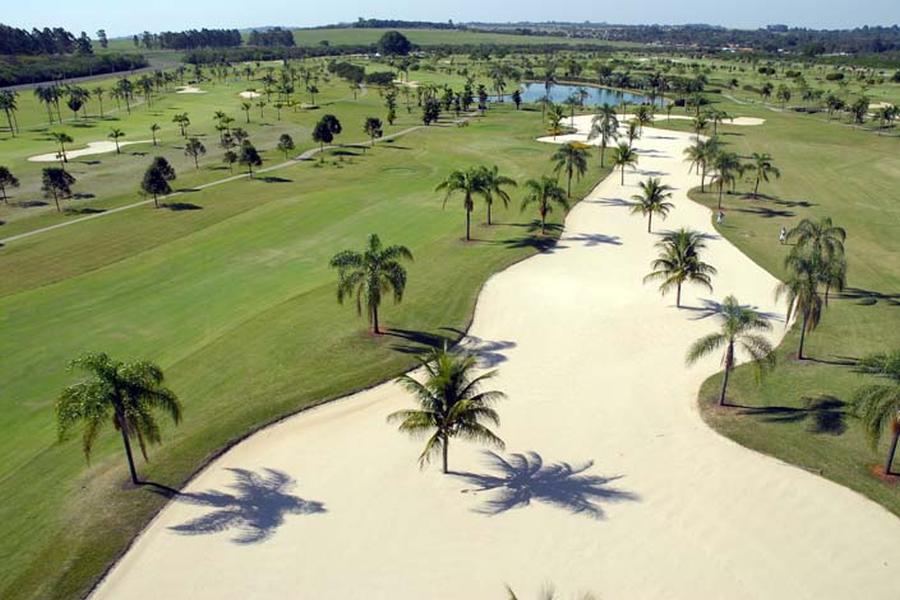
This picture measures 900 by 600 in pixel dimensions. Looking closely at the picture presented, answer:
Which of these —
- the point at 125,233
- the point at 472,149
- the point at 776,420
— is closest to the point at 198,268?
the point at 125,233

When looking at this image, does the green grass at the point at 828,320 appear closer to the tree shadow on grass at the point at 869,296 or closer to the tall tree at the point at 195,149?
the tree shadow on grass at the point at 869,296

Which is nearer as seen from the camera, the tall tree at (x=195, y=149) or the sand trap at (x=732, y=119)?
the tall tree at (x=195, y=149)

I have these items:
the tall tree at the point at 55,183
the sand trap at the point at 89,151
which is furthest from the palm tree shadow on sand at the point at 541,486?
the sand trap at the point at 89,151

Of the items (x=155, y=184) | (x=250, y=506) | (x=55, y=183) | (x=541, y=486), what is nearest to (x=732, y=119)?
(x=155, y=184)

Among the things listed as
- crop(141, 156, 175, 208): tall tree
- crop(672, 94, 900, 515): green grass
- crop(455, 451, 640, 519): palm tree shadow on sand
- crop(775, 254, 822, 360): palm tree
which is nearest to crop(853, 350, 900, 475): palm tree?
crop(672, 94, 900, 515): green grass

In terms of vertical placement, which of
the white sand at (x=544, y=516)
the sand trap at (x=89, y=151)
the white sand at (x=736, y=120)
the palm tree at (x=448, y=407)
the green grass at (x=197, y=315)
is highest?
the palm tree at (x=448, y=407)

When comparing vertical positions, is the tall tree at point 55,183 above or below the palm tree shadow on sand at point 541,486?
above

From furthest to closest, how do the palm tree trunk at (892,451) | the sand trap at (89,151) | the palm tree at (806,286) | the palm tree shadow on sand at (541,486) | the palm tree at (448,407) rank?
1. the sand trap at (89,151)
2. the palm tree at (806,286)
3. the palm tree trunk at (892,451)
4. the palm tree shadow on sand at (541,486)
5. the palm tree at (448,407)

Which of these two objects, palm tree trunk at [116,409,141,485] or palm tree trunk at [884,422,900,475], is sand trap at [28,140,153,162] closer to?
palm tree trunk at [116,409,141,485]
